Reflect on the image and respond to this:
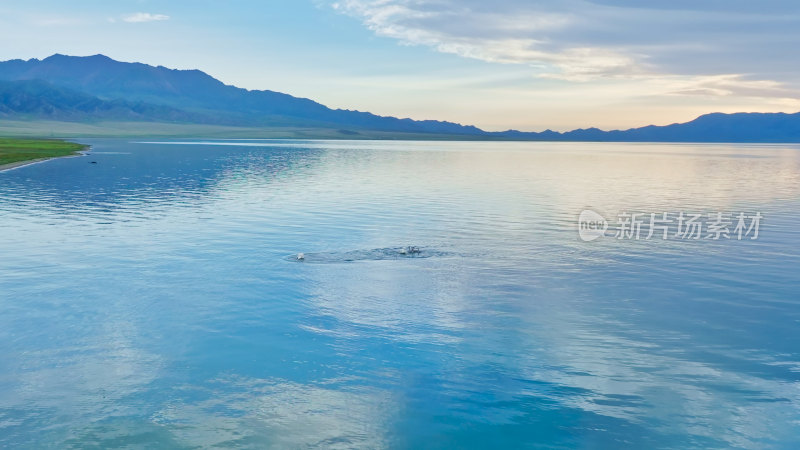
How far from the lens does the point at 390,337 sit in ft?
63.5

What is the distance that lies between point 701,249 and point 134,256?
97.0 feet

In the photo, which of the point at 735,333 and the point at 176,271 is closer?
the point at 735,333

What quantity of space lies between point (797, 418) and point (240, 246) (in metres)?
26.4

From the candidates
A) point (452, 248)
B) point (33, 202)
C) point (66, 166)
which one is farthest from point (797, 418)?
point (66, 166)

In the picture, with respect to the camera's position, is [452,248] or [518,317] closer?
[518,317]

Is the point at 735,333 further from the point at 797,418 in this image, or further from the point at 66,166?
the point at 66,166

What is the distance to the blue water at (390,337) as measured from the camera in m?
13.8

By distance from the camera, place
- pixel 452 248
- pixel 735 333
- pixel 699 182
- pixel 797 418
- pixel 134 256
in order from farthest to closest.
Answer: pixel 699 182, pixel 452 248, pixel 134 256, pixel 735 333, pixel 797 418

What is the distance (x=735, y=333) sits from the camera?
65.9 feet

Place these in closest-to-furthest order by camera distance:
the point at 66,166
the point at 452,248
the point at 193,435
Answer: the point at 193,435 < the point at 452,248 < the point at 66,166

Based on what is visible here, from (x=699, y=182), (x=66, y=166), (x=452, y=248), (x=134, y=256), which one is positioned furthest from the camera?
(x=66, y=166)

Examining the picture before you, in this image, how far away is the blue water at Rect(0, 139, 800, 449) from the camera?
1383 centimetres

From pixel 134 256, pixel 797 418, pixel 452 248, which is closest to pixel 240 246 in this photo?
pixel 134 256

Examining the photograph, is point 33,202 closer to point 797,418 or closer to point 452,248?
point 452,248
